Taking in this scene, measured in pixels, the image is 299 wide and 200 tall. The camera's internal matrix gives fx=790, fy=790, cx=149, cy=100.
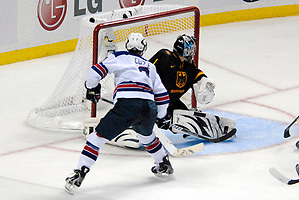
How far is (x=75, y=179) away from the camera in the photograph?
467 cm

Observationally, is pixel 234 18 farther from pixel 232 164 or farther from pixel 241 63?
pixel 232 164

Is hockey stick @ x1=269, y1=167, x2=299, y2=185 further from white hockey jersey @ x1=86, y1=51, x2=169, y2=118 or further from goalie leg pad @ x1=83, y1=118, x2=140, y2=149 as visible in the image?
goalie leg pad @ x1=83, y1=118, x2=140, y2=149

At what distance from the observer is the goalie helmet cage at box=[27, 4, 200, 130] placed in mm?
5945

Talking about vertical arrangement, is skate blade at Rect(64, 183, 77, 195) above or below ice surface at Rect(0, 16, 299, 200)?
above

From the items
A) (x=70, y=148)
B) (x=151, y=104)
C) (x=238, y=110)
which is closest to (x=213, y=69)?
(x=238, y=110)

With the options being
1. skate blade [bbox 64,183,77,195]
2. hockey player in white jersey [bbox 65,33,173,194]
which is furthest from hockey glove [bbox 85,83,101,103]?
skate blade [bbox 64,183,77,195]

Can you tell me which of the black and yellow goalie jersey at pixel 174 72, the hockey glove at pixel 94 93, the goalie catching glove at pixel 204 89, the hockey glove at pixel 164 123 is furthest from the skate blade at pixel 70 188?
the goalie catching glove at pixel 204 89

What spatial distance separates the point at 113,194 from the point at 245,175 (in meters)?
0.93

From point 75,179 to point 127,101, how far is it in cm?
56

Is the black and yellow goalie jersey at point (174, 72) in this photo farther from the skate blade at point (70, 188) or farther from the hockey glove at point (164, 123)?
the skate blade at point (70, 188)

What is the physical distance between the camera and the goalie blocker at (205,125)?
5.73 m

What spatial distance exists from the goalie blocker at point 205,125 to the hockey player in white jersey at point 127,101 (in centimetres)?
80

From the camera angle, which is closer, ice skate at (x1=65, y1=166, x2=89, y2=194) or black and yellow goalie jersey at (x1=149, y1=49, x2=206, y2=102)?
ice skate at (x1=65, y1=166, x2=89, y2=194)

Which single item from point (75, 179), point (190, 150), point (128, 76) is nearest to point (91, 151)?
point (75, 179)
